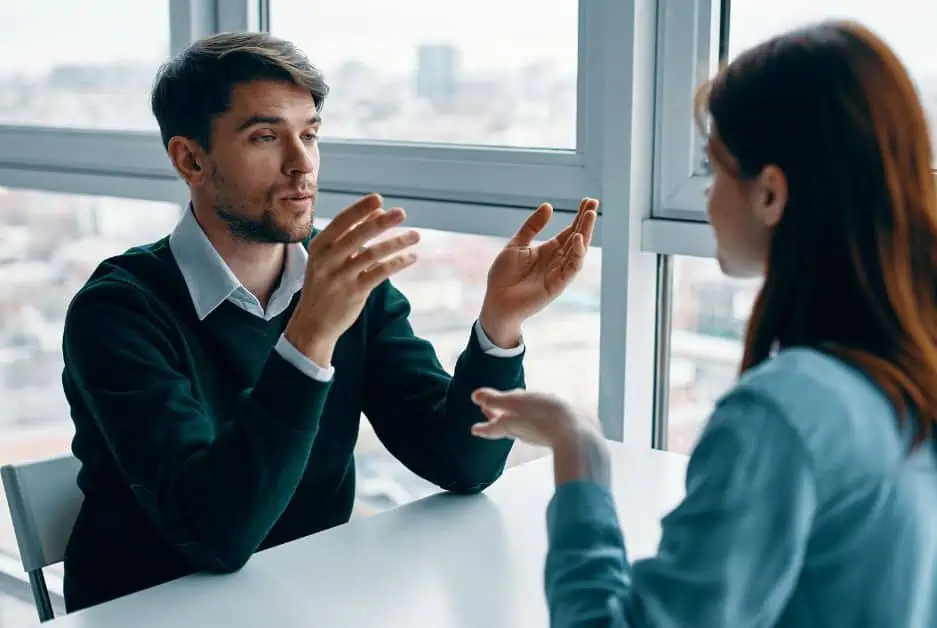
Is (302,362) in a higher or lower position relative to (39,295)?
higher

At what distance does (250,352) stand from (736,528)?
891 millimetres

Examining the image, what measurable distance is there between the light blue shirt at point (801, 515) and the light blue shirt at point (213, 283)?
0.73 meters

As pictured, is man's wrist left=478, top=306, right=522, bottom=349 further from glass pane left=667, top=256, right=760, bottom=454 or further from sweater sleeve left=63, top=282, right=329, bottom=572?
glass pane left=667, top=256, right=760, bottom=454

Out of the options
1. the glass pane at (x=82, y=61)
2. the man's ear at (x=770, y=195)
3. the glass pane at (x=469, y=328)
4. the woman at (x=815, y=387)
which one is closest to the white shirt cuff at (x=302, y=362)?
the woman at (x=815, y=387)

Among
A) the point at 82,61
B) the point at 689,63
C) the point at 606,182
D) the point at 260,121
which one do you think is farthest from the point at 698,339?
the point at 82,61

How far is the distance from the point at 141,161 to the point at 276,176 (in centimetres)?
108

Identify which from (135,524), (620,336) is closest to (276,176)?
(135,524)

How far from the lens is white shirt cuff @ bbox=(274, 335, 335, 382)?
1257 mm

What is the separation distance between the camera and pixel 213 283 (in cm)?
149

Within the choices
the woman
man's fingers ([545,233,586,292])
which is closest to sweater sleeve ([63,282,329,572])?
man's fingers ([545,233,586,292])

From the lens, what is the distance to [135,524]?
1.44m

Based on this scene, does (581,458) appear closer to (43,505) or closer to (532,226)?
(532,226)

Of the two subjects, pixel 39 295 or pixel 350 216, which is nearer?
pixel 350 216

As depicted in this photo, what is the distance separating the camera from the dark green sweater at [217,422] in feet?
4.11
